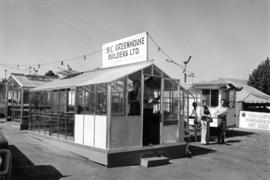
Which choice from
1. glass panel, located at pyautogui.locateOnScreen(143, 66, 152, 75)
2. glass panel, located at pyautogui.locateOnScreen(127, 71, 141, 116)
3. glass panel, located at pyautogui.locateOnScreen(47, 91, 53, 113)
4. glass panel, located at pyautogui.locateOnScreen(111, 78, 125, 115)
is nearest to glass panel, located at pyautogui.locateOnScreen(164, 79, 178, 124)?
glass panel, located at pyautogui.locateOnScreen(143, 66, 152, 75)

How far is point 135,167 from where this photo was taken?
28.4 ft

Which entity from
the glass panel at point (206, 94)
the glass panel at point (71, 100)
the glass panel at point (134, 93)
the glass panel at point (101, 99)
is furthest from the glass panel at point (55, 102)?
the glass panel at point (206, 94)

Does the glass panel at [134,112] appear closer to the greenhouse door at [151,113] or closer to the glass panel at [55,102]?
the greenhouse door at [151,113]

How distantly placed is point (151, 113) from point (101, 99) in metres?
1.92

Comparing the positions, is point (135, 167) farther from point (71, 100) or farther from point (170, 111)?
point (71, 100)

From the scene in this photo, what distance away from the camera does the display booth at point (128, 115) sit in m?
8.80

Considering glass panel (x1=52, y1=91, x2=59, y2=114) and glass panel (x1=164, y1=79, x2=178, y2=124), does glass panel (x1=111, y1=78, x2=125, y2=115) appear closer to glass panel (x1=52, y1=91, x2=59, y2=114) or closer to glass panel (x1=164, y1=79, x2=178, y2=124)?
glass panel (x1=164, y1=79, x2=178, y2=124)

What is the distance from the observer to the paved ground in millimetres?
7652

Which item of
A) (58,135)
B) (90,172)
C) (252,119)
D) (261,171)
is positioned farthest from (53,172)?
(252,119)

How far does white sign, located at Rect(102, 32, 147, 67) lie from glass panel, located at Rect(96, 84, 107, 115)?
243 centimetres

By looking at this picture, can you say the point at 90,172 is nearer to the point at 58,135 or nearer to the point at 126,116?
the point at 126,116

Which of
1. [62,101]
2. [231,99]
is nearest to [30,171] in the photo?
[62,101]

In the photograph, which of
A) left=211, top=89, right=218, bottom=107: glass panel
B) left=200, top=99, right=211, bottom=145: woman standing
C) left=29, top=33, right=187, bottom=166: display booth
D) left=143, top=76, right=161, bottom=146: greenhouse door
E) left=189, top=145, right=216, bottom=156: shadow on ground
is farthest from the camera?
left=211, top=89, right=218, bottom=107: glass panel

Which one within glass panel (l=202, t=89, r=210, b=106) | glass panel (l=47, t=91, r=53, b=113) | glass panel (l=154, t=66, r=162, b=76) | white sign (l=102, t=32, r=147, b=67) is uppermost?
white sign (l=102, t=32, r=147, b=67)
